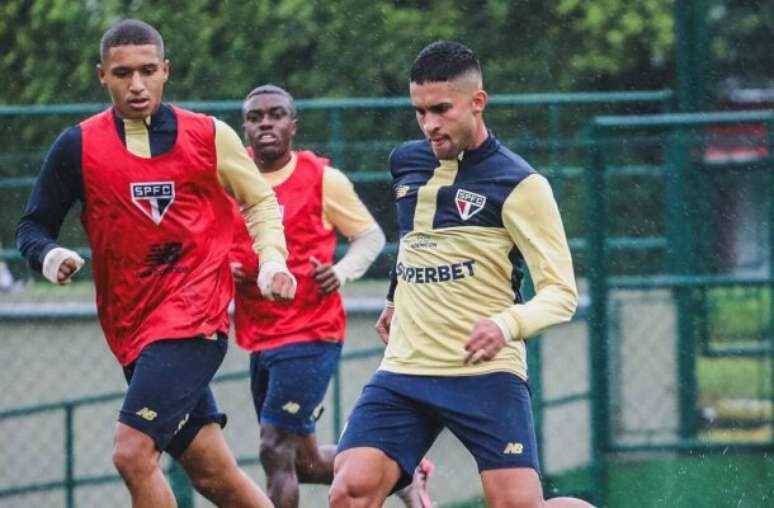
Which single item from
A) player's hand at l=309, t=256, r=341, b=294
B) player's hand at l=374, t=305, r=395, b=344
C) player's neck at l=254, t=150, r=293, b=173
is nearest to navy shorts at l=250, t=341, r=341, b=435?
player's hand at l=309, t=256, r=341, b=294

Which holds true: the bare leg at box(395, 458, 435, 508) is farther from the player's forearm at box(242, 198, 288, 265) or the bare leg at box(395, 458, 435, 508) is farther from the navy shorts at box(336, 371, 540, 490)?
the player's forearm at box(242, 198, 288, 265)

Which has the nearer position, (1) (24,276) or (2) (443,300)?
(2) (443,300)

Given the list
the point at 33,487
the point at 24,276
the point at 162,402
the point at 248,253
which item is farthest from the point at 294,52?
the point at 162,402

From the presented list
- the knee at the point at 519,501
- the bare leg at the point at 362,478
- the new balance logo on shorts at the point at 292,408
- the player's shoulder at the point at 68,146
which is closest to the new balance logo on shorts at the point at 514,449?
the knee at the point at 519,501

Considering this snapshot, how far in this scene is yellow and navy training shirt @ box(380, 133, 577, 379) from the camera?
645cm

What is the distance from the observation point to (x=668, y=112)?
1105cm

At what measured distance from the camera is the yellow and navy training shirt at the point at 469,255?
21.1 ft

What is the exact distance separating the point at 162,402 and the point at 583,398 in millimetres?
3744

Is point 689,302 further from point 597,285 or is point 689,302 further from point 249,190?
point 249,190

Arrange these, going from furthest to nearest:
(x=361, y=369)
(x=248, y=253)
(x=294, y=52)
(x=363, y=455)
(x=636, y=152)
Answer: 1. (x=294, y=52)
2. (x=361, y=369)
3. (x=636, y=152)
4. (x=248, y=253)
5. (x=363, y=455)

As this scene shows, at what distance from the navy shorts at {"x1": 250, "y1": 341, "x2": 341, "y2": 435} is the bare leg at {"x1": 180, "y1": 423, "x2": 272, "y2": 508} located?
4.18 feet

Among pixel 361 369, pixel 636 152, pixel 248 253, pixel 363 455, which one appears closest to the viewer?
pixel 363 455

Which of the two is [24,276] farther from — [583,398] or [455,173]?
[455,173]

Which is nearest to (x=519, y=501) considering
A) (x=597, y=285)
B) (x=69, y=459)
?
(x=597, y=285)
